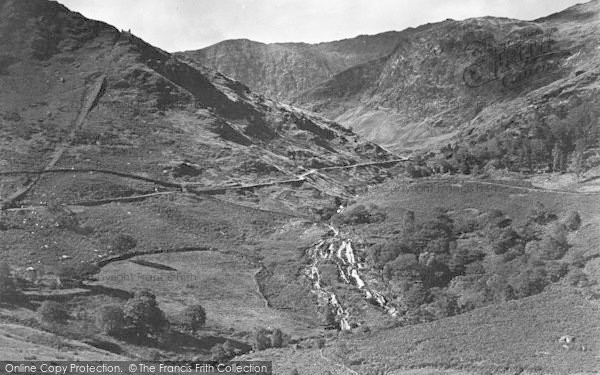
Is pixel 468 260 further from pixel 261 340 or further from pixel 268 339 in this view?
pixel 261 340

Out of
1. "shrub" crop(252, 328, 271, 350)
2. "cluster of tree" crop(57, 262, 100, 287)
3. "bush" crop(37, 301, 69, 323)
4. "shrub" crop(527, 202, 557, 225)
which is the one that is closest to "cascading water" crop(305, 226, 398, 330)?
"shrub" crop(252, 328, 271, 350)

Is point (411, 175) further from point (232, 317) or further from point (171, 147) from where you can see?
point (232, 317)

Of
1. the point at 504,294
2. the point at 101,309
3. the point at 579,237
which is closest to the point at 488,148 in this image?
the point at 579,237

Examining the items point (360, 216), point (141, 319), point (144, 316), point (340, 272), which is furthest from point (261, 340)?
point (360, 216)

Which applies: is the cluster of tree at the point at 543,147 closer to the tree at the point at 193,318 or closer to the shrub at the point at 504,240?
the shrub at the point at 504,240

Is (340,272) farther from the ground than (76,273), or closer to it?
closer to it

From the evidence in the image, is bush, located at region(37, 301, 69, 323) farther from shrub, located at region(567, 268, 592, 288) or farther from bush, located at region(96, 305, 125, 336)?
shrub, located at region(567, 268, 592, 288)

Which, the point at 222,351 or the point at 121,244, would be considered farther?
the point at 121,244
